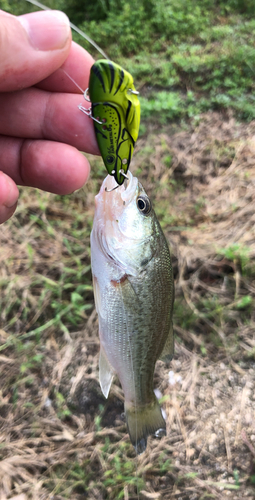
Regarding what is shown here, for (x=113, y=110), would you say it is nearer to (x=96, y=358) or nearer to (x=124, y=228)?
(x=124, y=228)

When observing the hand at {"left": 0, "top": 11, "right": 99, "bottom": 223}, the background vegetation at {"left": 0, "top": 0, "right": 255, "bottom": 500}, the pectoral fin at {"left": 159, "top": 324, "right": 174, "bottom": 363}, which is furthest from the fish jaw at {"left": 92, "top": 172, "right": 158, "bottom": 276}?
the background vegetation at {"left": 0, "top": 0, "right": 255, "bottom": 500}

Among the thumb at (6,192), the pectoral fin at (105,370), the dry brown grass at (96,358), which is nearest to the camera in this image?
the thumb at (6,192)

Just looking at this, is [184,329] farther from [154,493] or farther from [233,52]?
[233,52]

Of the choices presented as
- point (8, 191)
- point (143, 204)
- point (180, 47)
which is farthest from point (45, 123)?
point (180, 47)

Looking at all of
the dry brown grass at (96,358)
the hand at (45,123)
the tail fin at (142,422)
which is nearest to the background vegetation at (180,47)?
the dry brown grass at (96,358)

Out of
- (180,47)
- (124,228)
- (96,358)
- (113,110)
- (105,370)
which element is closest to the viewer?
(113,110)

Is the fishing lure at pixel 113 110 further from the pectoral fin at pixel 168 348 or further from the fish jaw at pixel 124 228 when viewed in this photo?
the pectoral fin at pixel 168 348

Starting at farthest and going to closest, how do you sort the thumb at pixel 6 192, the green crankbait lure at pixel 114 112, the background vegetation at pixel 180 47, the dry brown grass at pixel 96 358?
1. the background vegetation at pixel 180 47
2. the dry brown grass at pixel 96 358
3. the thumb at pixel 6 192
4. the green crankbait lure at pixel 114 112

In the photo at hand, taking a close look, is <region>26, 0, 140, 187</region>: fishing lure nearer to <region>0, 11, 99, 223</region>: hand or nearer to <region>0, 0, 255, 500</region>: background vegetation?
<region>0, 11, 99, 223</region>: hand
